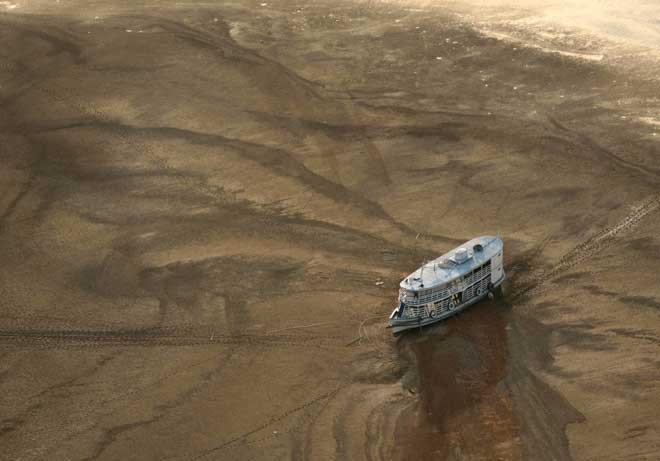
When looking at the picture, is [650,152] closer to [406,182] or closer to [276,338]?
[406,182]

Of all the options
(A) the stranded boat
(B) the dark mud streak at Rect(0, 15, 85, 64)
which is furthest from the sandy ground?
(A) the stranded boat

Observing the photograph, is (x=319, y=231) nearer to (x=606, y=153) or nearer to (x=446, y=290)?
(x=446, y=290)

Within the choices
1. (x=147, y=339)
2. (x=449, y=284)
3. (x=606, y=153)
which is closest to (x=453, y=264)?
(x=449, y=284)

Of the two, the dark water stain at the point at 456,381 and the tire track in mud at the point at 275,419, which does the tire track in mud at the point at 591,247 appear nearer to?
the dark water stain at the point at 456,381

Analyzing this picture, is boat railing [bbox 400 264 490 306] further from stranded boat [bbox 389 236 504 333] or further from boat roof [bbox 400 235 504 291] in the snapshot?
boat roof [bbox 400 235 504 291]

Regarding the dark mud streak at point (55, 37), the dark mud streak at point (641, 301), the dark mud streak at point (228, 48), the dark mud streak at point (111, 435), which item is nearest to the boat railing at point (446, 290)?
the dark mud streak at point (641, 301)
